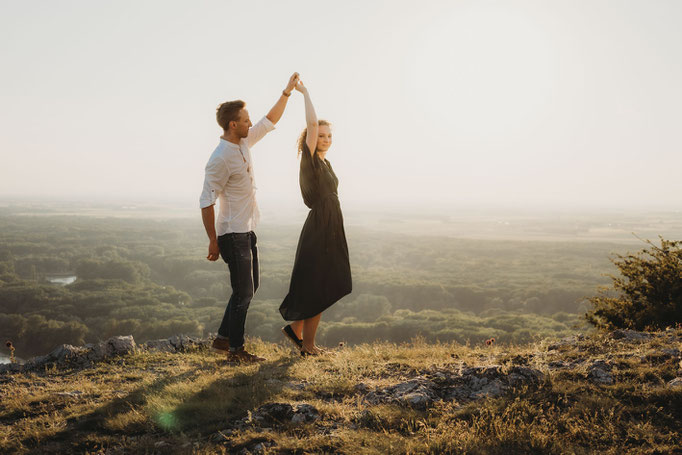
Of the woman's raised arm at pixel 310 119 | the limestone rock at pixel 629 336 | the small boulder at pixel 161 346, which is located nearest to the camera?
the woman's raised arm at pixel 310 119

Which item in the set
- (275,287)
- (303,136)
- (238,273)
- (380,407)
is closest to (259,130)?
(303,136)

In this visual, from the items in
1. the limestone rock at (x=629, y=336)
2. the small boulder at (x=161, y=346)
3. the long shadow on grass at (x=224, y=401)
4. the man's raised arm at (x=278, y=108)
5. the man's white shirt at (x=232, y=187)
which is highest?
the man's raised arm at (x=278, y=108)

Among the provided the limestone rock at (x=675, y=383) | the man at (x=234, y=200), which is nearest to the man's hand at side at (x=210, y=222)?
the man at (x=234, y=200)

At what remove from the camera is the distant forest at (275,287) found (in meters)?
46.3

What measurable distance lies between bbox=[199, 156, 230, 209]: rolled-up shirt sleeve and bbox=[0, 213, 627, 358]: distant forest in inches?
648

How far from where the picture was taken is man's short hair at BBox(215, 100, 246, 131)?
417 centimetres

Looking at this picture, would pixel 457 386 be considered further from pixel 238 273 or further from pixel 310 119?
pixel 310 119

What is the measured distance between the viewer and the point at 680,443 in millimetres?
2383

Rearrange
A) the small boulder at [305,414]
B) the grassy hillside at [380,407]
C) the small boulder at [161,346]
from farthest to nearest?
the small boulder at [161,346] → the small boulder at [305,414] → the grassy hillside at [380,407]

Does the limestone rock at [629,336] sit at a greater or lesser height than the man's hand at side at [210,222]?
lesser

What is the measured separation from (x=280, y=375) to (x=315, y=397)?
0.69 metres

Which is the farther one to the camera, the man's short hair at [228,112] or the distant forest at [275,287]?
the distant forest at [275,287]

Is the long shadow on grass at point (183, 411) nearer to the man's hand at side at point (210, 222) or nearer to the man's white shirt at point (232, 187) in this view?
the man's hand at side at point (210, 222)

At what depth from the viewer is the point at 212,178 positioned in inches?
158
